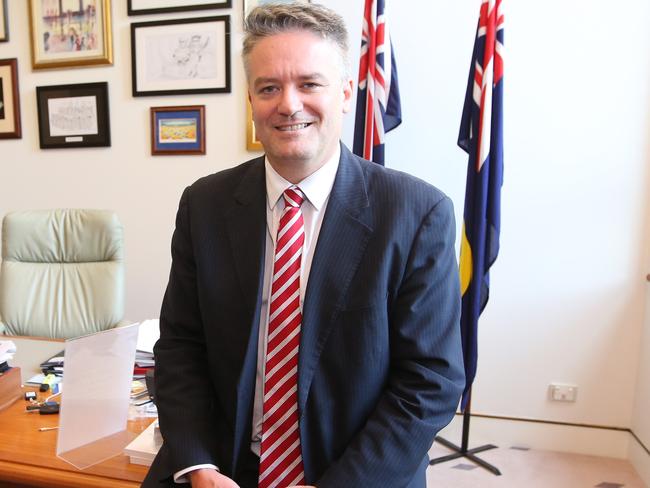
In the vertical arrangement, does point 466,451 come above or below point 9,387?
below

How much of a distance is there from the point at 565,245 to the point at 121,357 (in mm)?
2033

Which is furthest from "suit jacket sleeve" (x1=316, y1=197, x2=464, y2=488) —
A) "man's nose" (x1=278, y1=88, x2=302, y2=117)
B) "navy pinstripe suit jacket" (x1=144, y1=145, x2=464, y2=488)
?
"man's nose" (x1=278, y1=88, x2=302, y2=117)

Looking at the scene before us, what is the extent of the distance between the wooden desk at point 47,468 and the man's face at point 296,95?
712 millimetres

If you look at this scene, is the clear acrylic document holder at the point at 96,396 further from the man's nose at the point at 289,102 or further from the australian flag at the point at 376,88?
the australian flag at the point at 376,88

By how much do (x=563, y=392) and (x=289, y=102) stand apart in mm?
2132

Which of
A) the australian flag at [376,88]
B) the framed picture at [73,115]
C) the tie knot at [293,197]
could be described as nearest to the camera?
the tie knot at [293,197]

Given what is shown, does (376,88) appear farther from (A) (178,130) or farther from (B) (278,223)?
(B) (278,223)

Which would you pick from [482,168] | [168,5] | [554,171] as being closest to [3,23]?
[168,5]

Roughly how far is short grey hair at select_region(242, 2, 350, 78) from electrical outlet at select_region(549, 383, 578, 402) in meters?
2.09

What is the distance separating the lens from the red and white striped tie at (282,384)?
0.98 m

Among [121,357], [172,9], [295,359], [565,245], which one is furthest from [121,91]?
[565,245]

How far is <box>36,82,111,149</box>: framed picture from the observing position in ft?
9.05

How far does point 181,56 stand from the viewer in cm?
261

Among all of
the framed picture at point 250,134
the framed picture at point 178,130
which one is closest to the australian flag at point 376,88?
the framed picture at point 250,134
